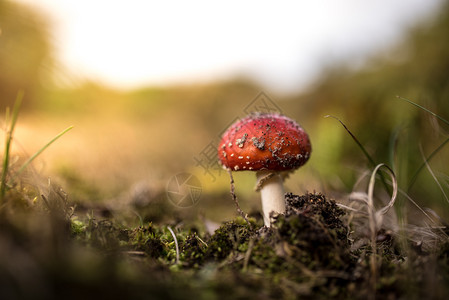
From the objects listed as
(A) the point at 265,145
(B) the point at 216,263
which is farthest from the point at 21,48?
(B) the point at 216,263

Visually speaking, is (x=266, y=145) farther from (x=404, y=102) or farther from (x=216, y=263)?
(x=404, y=102)

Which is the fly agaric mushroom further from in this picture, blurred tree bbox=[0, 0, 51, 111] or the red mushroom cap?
blurred tree bbox=[0, 0, 51, 111]

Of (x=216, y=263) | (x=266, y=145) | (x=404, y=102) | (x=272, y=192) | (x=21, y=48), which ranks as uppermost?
(x=21, y=48)

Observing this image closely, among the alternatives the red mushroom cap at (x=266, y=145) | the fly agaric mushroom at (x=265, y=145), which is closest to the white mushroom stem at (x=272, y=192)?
the fly agaric mushroom at (x=265, y=145)

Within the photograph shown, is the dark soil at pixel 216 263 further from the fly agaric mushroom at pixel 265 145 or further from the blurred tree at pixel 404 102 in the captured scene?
the blurred tree at pixel 404 102

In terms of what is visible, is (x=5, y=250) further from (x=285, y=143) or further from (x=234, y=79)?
(x=234, y=79)

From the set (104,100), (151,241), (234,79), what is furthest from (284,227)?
(234,79)
